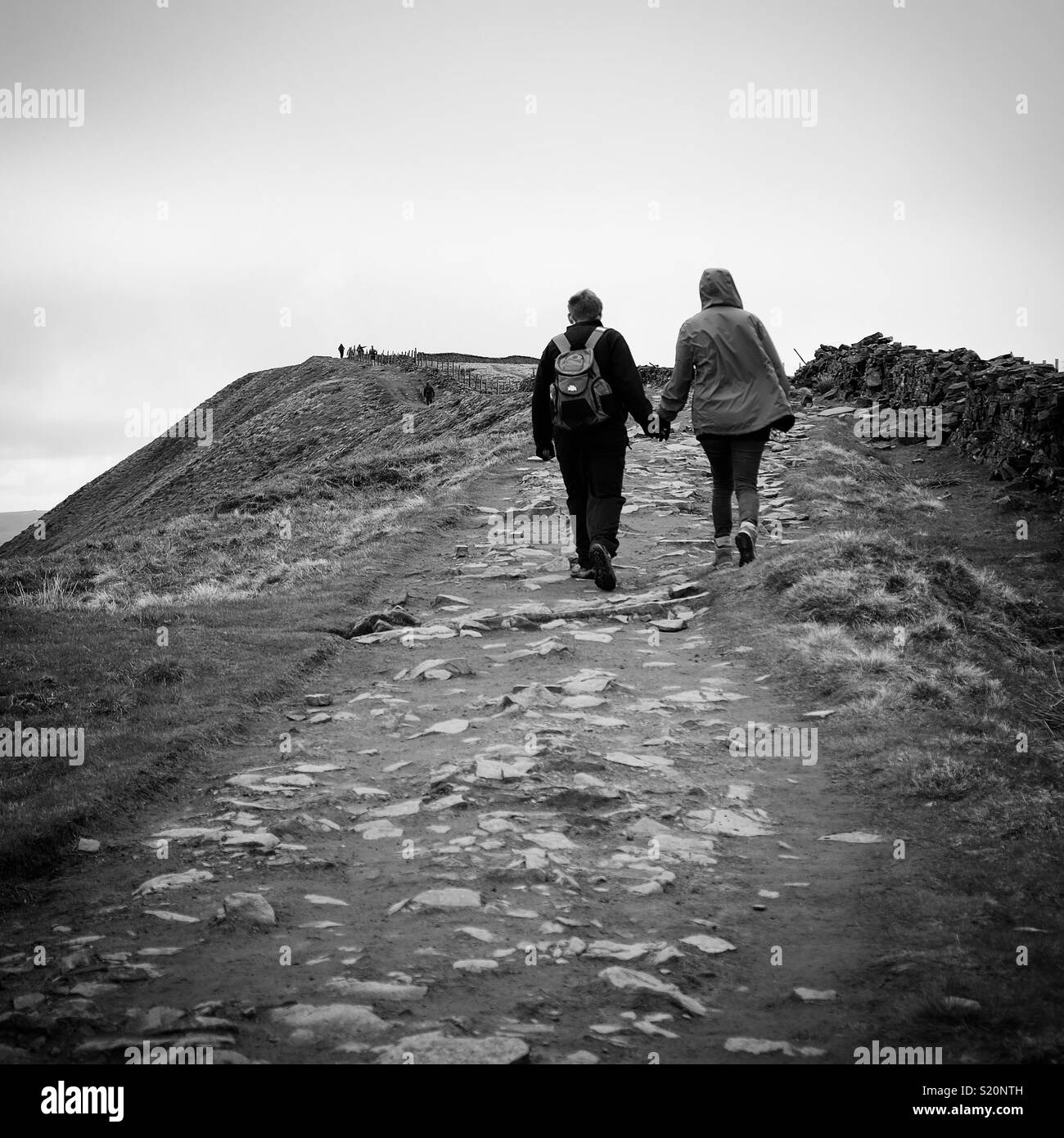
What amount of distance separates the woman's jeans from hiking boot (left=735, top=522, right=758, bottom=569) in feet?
0.23

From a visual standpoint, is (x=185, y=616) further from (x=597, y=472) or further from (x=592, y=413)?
(x=592, y=413)

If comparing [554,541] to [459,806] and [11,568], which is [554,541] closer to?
[459,806]

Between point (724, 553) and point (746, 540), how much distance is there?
58 cm

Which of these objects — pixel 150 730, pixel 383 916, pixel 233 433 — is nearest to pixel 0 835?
pixel 150 730

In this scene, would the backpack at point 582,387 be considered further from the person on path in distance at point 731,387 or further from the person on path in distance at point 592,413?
the person on path in distance at point 731,387

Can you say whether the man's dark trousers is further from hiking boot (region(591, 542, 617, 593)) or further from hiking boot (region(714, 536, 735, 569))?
hiking boot (region(714, 536, 735, 569))

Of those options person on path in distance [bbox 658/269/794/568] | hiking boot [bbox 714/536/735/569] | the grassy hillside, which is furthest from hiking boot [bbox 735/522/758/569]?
the grassy hillside

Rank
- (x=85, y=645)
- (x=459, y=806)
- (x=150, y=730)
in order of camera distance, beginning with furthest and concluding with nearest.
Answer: (x=85, y=645), (x=150, y=730), (x=459, y=806)

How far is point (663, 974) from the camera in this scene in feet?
13.6

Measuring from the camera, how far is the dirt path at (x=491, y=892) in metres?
3.73

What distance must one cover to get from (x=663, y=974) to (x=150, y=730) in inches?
182

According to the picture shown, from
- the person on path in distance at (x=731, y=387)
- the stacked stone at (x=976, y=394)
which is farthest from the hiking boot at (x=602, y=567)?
the stacked stone at (x=976, y=394)

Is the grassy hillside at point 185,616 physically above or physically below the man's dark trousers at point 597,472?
below

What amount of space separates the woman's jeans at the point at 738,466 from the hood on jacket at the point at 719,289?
1509mm
